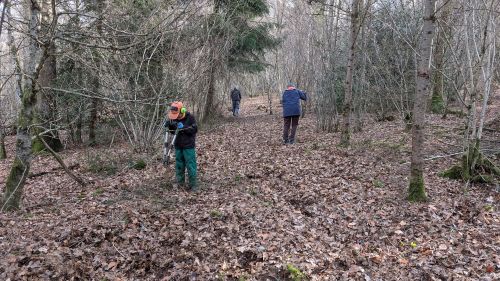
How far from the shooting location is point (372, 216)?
6023 millimetres

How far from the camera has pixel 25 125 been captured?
560cm

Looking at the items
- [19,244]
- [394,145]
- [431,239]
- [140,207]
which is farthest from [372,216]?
[19,244]

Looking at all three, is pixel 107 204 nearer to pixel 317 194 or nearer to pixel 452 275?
pixel 317 194

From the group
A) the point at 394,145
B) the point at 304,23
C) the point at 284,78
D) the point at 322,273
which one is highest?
the point at 304,23

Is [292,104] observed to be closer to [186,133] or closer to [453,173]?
[186,133]

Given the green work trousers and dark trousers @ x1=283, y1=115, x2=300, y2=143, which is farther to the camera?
dark trousers @ x1=283, y1=115, x2=300, y2=143

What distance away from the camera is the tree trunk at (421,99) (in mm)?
5758

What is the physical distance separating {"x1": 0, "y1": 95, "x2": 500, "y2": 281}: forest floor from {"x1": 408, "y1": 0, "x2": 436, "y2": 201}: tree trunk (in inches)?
12.9

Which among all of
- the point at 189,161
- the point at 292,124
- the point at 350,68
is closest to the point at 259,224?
the point at 189,161

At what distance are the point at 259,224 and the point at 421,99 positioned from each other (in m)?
3.27

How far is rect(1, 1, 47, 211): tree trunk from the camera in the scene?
5.38 m

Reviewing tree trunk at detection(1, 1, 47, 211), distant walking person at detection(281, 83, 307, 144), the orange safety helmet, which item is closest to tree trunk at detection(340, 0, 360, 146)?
distant walking person at detection(281, 83, 307, 144)

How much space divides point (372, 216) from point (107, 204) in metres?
4.53

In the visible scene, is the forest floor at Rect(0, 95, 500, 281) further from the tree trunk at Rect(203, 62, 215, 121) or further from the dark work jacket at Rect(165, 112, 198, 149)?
the tree trunk at Rect(203, 62, 215, 121)
